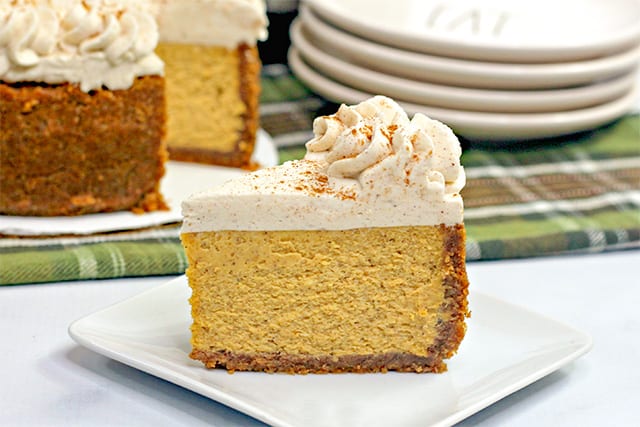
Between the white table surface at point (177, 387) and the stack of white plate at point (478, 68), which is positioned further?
the stack of white plate at point (478, 68)

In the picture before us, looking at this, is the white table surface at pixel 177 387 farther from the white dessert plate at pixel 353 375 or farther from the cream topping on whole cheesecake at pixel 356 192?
the cream topping on whole cheesecake at pixel 356 192

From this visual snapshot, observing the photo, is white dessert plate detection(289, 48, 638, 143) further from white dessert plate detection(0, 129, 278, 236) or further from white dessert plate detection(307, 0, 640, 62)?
white dessert plate detection(0, 129, 278, 236)

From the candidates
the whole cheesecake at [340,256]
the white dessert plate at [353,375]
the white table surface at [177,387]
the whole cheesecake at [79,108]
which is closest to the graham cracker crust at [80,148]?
the whole cheesecake at [79,108]

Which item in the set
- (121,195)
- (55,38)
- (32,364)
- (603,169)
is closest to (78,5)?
(55,38)

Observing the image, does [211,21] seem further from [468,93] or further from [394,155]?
[394,155]

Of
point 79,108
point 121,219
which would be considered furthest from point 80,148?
point 121,219

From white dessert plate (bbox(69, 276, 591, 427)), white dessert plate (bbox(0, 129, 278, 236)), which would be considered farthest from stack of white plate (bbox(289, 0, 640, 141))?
white dessert plate (bbox(69, 276, 591, 427))
